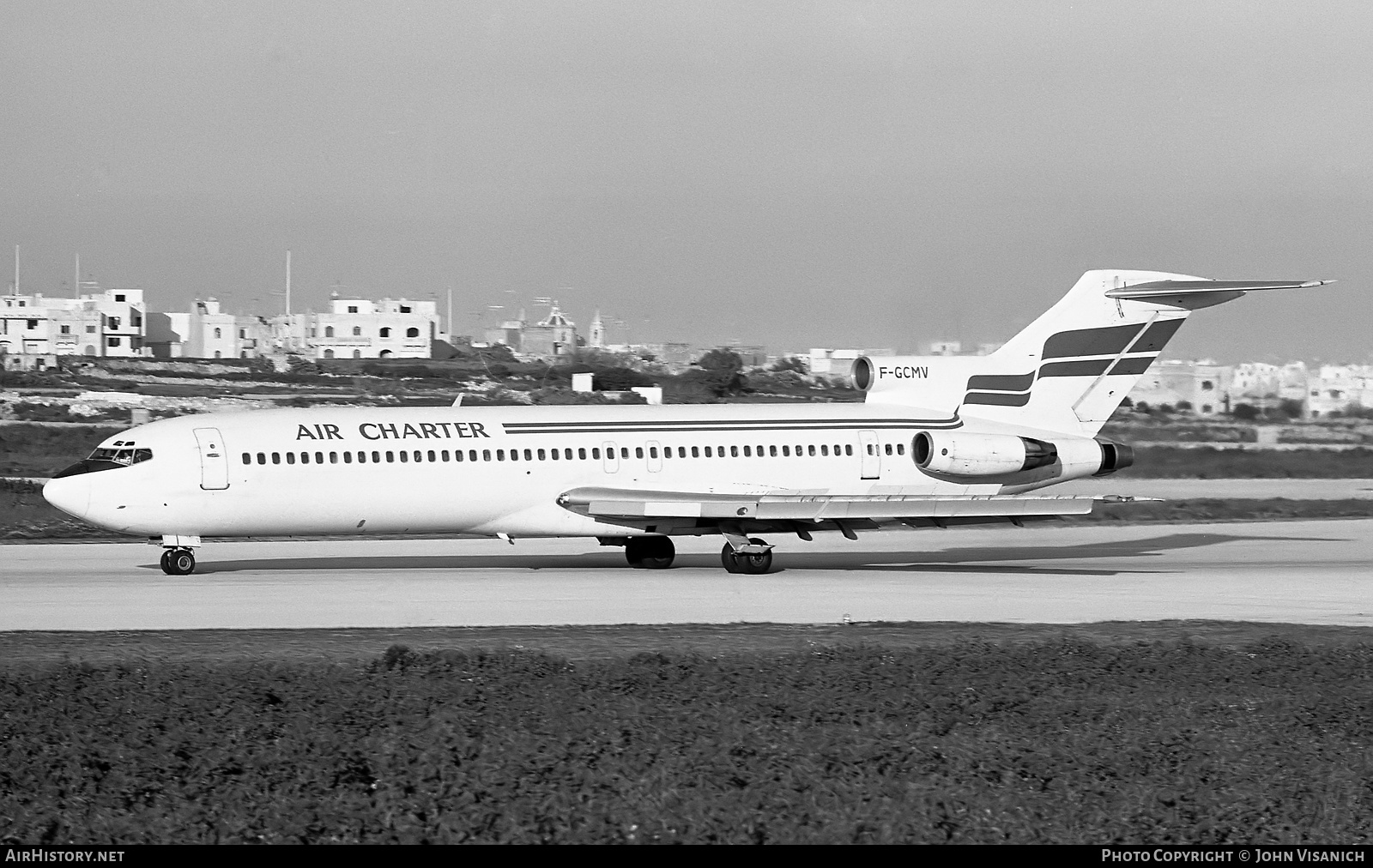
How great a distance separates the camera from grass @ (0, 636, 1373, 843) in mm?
9844

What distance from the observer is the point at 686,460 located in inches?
1107

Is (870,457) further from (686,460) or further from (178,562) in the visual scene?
(178,562)

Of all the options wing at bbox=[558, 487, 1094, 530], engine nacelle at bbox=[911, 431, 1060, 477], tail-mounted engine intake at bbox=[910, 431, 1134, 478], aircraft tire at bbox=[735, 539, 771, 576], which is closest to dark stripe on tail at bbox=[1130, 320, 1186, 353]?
tail-mounted engine intake at bbox=[910, 431, 1134, 478]

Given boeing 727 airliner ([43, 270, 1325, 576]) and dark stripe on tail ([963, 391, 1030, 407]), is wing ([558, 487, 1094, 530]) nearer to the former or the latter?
boeing 727 airliner ([43, 270, 1325, 576])

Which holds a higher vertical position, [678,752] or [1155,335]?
[1155,335]

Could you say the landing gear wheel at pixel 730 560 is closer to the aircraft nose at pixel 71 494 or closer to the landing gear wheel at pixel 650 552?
the landing gear wheel at pixel 650 552

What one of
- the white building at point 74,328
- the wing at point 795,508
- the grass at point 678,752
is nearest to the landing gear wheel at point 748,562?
the wing at point 795,508

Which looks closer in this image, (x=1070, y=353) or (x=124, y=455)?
(x=124, y=455)

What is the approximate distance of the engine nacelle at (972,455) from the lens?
2848 cm

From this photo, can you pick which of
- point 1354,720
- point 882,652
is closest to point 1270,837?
point 1354,720

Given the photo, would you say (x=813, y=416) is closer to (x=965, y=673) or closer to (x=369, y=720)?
(x=965, y=673)

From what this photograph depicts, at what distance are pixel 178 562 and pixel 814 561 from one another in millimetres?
12161

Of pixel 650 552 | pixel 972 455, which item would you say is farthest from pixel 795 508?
pixel 972 455

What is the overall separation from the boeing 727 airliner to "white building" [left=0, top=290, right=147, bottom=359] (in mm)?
110893
